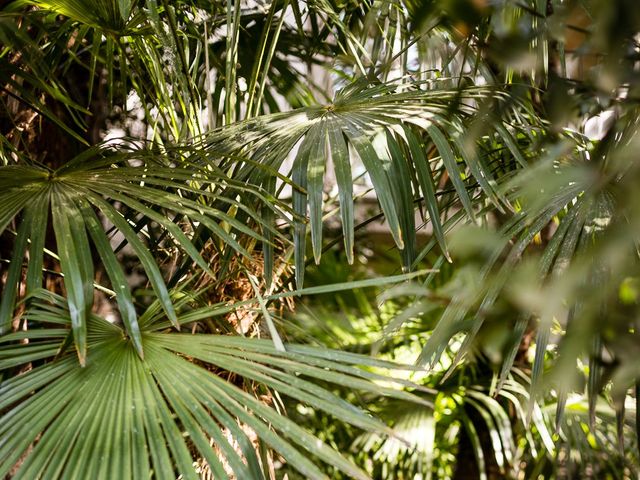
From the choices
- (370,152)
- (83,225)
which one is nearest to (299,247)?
(370,152)

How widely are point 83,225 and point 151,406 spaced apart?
0.21 m

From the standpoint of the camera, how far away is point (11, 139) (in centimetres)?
140

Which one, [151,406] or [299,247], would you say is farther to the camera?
[299,247]

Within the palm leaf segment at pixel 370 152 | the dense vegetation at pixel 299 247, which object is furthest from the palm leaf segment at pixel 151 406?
the palm leaf segment at pixel 370 152

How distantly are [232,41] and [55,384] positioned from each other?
2.14 feet

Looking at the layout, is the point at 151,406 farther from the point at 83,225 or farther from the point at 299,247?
the point at 299,247

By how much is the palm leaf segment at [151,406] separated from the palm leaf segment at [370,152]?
0.18m

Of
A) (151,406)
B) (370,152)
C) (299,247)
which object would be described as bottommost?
(151,406)

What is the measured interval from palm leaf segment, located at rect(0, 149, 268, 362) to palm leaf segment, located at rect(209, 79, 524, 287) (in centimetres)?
12

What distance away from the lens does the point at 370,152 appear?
90 cm

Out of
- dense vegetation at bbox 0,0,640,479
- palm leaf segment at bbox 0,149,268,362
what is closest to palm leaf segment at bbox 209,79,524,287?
dense vegetation at bbox 0,0,640,479

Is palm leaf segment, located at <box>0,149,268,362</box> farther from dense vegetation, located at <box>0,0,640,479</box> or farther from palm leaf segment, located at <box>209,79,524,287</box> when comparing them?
palm leaf segment, located at <box>209,79,524,287</box>

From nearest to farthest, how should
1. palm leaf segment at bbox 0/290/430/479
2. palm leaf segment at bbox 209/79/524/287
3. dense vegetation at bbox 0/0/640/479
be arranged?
dense vegetation at bbox 0/0/640/479 < palm leaf segment at bbox 0/290/430/479 < palm leaf segment at bbox 209/79/524/287

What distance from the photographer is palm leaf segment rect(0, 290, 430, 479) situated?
63cm
